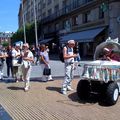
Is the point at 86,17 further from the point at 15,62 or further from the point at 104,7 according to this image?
the point at 15,62

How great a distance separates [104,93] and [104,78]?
41cm

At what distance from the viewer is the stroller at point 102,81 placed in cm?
960

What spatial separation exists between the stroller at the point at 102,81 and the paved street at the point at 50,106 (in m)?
0.24

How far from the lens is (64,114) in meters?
8.68

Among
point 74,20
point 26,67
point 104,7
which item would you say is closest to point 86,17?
point 74,20

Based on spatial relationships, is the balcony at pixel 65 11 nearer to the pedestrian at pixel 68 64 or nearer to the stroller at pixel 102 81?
the pedestrian at pixel 68 64

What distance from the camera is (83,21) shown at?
45.6 m

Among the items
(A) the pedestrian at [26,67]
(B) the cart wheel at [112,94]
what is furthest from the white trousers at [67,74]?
(B) the cart wheel at [112,94]

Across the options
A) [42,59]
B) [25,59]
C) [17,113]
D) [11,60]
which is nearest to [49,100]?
[17,113]

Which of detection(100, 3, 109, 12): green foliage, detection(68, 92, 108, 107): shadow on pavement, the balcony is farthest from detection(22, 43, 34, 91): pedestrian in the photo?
the balcony

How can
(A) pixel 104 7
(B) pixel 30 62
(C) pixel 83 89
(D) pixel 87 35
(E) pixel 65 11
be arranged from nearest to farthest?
(C) pixel 83 89
(B) pixel 30 62
(A) pixel 104 7
(D) pixel 87 35
(E) pixel 65 11

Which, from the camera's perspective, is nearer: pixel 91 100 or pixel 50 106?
pixel 50 106

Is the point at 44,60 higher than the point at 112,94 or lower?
higher

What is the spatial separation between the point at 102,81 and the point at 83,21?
119ft
